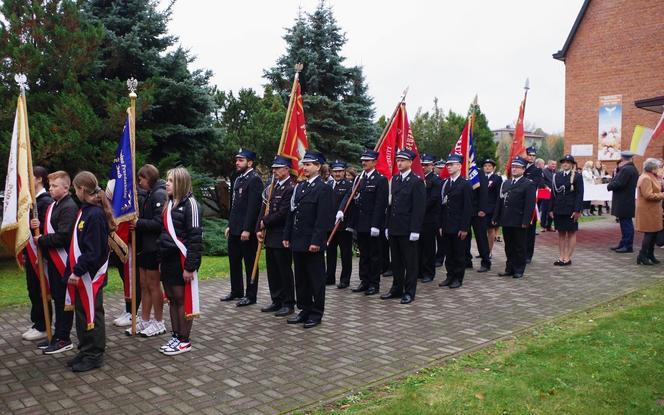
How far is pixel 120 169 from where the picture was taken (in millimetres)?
6324

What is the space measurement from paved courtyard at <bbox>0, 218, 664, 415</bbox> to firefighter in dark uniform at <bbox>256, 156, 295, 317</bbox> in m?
0.34

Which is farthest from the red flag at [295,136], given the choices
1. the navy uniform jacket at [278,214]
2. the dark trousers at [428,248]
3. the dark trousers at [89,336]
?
the dark trousers at [89,336]

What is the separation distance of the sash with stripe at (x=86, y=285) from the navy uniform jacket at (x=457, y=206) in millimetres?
5682

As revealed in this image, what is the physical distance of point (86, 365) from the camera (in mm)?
5152

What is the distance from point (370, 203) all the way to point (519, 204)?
280cm

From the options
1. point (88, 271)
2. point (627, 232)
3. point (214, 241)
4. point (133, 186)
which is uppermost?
point (133, 186)

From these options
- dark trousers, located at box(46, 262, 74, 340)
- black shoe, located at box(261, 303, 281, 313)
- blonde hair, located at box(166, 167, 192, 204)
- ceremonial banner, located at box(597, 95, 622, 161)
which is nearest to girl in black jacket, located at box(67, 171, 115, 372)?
dark trousers, located at box(46, 262, 74, 340)

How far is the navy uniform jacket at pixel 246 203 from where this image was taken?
7652 mm

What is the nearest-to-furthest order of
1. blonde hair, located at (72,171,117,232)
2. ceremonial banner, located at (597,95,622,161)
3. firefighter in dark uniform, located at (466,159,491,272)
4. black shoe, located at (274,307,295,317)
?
blonde hair, located at (72,171,117,232) → black shoe, located at (274,307,295,317) → firefighter in dark uniform, located at (466,159,491,272) → ceremonial banner, located at (597,95,622,161)

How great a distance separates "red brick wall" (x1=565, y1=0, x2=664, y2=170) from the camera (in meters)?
23.6

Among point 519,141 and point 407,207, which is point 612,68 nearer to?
point 519,141

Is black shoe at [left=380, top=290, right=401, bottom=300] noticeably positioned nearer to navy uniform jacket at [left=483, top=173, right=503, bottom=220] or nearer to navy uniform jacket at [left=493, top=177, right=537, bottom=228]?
navy uniform jacket at [left=493, top=177, right=537, bottom=228]

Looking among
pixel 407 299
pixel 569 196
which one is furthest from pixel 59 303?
pixel 569 196

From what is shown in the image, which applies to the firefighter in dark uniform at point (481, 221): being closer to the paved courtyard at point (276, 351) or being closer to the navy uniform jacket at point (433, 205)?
the navy uniform jacket at point (433, 205)
